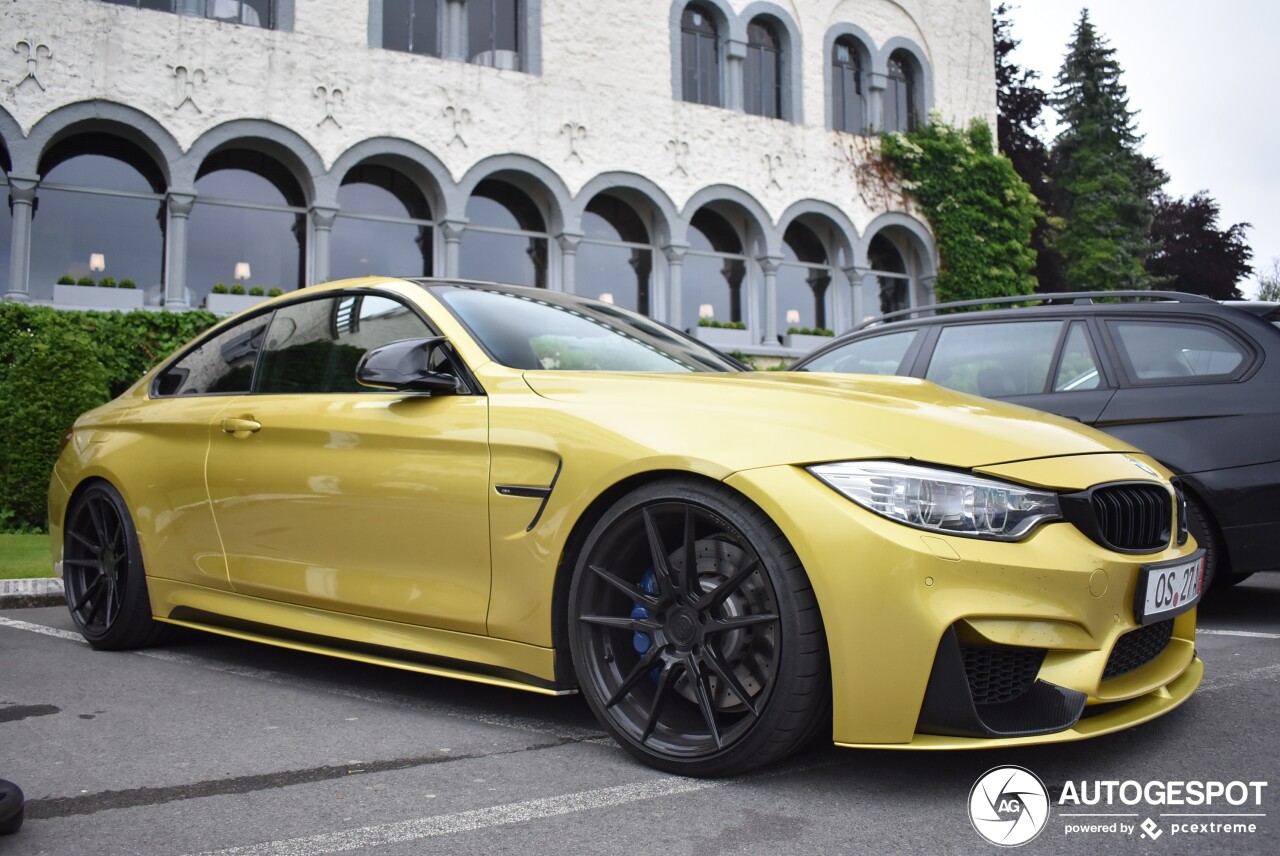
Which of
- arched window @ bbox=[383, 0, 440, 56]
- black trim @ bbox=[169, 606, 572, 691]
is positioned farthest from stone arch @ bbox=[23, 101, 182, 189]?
black trim @ bbox=[169, 606, 572, 691]

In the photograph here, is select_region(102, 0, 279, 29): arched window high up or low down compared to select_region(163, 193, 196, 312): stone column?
up

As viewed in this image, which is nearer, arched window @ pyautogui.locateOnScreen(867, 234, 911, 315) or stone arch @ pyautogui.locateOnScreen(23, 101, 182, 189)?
stone arch @ pyautogui.locateOnScreen(23, 101, 182, 189)

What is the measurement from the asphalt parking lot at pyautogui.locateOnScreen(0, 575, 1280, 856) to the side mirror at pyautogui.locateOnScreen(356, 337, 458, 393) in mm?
1099

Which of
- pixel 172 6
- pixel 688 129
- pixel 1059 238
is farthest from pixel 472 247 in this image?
pixel 1059 238

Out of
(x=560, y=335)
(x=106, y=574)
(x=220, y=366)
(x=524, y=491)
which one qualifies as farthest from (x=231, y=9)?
(x=524, y=491)

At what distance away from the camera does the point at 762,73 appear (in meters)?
21.5

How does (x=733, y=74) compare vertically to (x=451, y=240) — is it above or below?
above

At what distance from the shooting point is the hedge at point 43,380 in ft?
38.2

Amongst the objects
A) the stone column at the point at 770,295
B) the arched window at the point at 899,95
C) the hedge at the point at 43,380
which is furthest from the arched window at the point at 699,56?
the hedge at the point at 43,380

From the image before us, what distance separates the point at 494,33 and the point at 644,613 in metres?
17.5

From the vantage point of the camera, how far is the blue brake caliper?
3115mm

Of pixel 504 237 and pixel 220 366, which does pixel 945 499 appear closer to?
pixel 220 366

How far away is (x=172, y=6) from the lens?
1645 centimetres

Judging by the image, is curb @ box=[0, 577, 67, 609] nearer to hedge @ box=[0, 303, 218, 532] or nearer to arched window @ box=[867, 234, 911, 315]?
hedge @ box=[0, 303, 218, 532]
